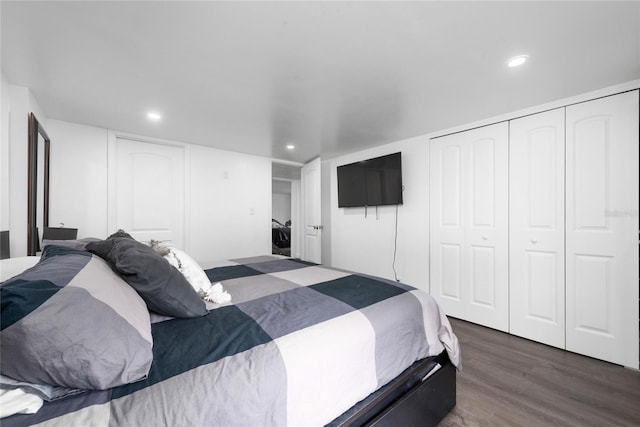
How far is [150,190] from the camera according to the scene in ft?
10.6

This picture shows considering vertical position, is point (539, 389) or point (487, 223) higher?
point (487, 223)

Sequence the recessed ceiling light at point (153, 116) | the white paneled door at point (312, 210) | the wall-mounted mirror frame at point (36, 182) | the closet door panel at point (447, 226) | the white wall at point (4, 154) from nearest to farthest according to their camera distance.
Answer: the white wall at point (4, 154), the wall-mounted mirror frame at point (36, 182), the recessed ceiling light at point (153, 116), the closet door panel at point (447, 226), the white paneled door at point (312, 210)

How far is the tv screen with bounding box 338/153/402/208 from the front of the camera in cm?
334

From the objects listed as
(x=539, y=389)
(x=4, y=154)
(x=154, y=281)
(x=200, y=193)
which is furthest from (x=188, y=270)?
(x=200, y=193)

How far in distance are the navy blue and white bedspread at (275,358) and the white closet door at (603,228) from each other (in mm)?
1553

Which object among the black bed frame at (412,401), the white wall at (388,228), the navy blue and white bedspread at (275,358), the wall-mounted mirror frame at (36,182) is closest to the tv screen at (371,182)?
the white wall at (388,228)

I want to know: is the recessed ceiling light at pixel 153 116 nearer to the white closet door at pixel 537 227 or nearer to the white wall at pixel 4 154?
the white wall at pixel 4 154

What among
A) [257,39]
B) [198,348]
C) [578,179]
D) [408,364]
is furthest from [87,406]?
[578,179]

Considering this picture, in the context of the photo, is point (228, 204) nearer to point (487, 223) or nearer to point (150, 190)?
point (150, 190)

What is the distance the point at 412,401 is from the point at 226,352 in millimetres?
937

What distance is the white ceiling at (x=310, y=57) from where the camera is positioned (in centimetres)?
128

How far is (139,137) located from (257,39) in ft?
8.16

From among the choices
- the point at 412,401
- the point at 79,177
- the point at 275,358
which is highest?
the point at 79,177

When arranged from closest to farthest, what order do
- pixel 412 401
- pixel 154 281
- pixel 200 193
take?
pixel 154 281 < pixel 412 401 < pixel 200 193
